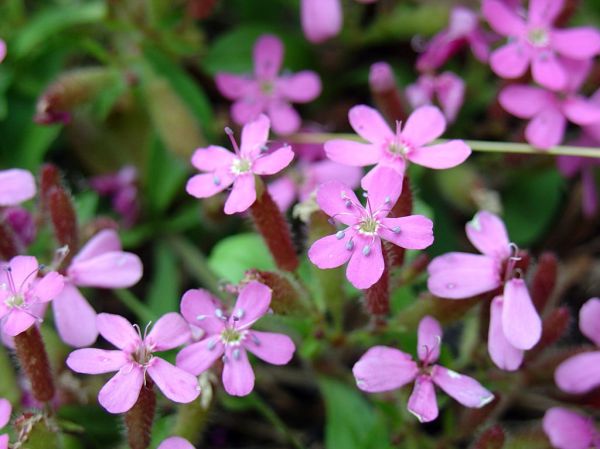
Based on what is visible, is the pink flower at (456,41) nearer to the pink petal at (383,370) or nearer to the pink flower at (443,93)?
the pink flower at (443,93)

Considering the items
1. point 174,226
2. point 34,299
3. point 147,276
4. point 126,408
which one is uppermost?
point 34,299

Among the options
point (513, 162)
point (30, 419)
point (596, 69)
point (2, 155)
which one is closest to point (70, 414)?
point (30, 419)

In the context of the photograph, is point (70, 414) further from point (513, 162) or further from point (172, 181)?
point (513, 162)

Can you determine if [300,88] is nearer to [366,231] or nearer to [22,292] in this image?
[366,231]

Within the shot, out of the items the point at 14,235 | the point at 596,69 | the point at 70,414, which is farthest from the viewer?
the point at 596,69

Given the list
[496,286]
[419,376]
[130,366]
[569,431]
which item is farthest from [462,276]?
[130,366]

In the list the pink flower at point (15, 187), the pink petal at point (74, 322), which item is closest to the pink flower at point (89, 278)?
the pink petal at point (74, 322)

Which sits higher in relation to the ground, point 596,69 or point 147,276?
point 596,69
